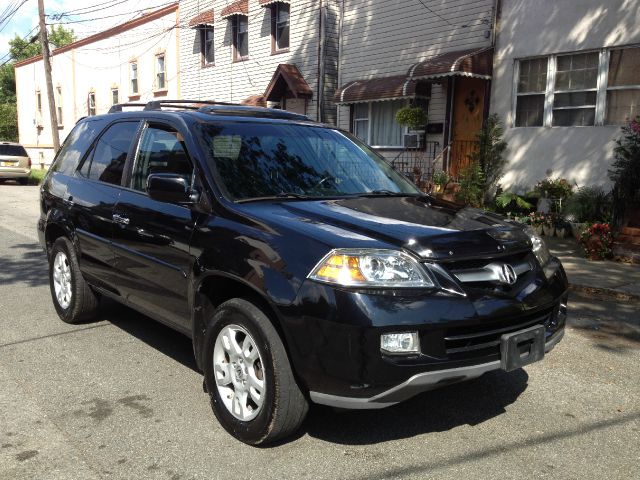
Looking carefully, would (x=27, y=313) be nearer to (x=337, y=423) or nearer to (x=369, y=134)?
(x=337, y=423)

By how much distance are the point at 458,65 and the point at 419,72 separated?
3.58ft

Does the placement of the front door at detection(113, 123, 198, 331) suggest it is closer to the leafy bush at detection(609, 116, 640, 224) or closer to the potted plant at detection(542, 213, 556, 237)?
A: the leafy bush at detection(609, 116, 640, 224)

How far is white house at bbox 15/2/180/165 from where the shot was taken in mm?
24344

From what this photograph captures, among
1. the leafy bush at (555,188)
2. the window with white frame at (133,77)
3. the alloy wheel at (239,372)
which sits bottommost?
the alloy wheel at (239,372)

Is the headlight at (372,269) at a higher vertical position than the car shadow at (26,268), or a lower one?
higher

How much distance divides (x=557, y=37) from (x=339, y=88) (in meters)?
6.42

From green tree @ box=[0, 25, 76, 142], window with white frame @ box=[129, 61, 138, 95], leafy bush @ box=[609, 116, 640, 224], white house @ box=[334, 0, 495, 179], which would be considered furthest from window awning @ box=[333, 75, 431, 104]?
green tree @ box=[0, 25, 76, 142]

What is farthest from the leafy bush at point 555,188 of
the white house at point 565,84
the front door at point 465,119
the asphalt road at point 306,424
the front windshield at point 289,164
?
the front windshield at point 289,164

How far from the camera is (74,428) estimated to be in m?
3.52

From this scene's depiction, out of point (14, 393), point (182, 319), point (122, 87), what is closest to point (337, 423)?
point (182, 319)

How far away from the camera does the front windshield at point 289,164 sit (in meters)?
3.80

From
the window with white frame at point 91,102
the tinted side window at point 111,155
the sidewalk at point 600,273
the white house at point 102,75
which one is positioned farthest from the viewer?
the window with white frame at point 91,102

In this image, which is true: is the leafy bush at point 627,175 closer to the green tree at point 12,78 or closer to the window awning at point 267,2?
the window awning at point 267,2

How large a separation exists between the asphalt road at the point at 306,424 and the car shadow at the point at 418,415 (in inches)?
0.4
